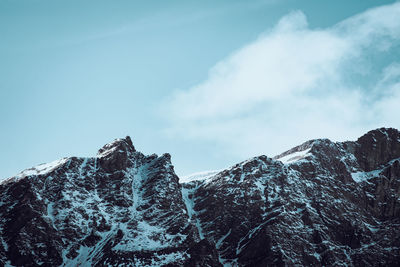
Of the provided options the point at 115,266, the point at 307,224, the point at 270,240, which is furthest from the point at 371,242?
the point at 115,266

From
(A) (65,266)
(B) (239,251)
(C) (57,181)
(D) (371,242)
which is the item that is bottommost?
(D) (371,242)

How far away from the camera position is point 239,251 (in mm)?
187000

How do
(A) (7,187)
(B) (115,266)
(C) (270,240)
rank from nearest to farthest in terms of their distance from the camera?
1. (B) (115,266)
2. (C) (270,240)
3. (A) (7,187)

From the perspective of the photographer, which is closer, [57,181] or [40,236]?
[40,236]

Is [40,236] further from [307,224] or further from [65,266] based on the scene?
[307,224]

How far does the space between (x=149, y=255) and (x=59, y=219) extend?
128 ft

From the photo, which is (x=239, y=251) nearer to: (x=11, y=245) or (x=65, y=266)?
(x=65, y=266)

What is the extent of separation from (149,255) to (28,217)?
47.6 m

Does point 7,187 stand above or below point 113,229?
above

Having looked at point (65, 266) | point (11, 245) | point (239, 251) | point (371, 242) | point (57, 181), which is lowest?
point (371, 242)

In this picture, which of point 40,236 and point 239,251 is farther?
Answer: point 239,251

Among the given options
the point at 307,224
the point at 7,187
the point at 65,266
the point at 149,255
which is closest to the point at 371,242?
the point at 307,224

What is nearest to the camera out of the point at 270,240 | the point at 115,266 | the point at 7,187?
the point at 115,266

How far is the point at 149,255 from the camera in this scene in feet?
561
